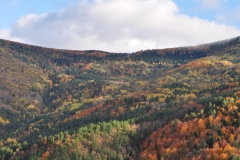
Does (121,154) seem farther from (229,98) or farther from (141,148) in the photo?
(229,98)

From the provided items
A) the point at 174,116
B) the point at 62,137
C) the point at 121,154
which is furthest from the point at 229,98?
the point at 62,137

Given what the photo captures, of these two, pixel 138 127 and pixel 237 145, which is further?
pixel 138 127

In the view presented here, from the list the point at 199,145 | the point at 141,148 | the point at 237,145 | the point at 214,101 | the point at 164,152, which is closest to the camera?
the point at 237,145

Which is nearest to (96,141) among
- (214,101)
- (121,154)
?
(121,154)

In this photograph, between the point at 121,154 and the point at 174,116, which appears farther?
the point at 174,116

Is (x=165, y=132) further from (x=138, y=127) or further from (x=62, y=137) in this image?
(x=62, y=137)

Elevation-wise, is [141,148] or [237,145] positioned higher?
[237,145]

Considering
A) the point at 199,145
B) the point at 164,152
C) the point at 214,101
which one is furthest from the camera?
the point at 214,101

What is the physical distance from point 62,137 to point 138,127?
38.9 m

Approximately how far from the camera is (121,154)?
469ft

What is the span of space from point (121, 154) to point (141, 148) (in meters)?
14.0

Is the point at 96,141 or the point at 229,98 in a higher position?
the point at 229,98

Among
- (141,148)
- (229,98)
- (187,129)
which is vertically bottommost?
(141,148)

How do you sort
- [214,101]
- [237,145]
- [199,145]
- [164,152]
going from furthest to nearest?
[214,101] < [164,152] < [199,145] < [237,145]
